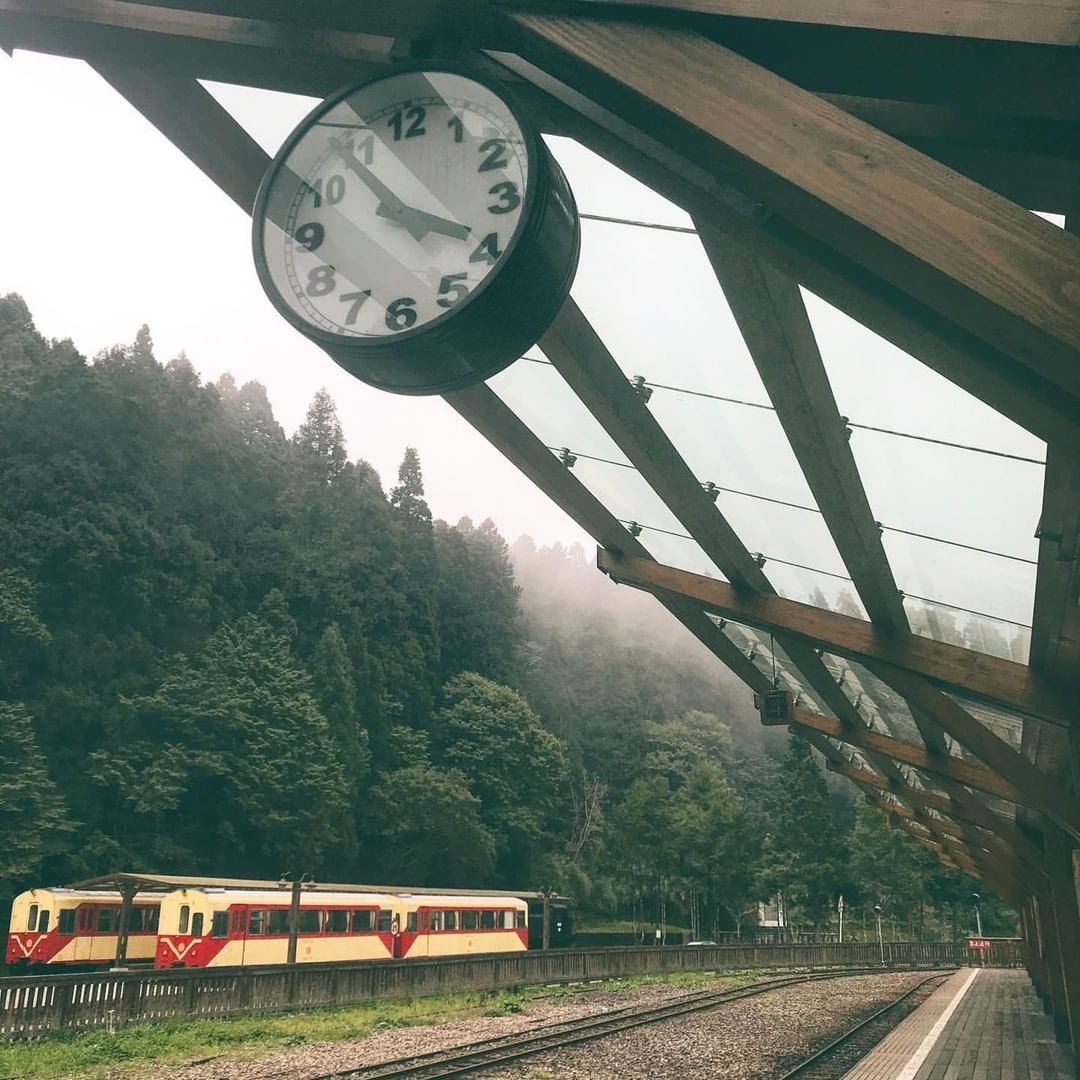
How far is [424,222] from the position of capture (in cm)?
223

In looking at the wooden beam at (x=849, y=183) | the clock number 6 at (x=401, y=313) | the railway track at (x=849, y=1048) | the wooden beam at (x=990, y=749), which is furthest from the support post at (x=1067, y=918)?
the clock number 6 at (x=401, y=313)

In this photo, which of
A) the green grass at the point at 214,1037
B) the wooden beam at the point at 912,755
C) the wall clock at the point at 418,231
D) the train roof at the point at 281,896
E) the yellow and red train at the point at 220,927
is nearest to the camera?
the wall clock at the point at 418,231

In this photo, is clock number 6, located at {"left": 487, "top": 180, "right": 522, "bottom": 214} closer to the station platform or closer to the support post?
the support post

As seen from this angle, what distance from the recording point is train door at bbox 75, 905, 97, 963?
20922 millimetres

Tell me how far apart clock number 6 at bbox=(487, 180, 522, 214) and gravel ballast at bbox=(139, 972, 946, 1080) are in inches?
402

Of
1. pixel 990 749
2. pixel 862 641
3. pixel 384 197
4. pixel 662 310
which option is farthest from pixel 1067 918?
pixel 384 197

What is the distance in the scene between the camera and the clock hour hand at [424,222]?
7.14 feet

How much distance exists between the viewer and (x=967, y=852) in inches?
773

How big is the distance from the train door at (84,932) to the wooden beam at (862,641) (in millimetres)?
18859

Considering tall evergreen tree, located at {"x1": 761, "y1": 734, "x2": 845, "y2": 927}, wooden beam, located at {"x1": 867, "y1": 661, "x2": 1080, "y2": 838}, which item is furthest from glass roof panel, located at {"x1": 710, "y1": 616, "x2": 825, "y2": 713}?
tall evergreen tree, located at {"x1": 761, "y1": 734, "x2": 845, "y2": 927}

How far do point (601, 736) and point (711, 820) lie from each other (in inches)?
817

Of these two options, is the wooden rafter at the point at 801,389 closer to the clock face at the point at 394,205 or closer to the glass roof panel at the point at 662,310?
the glass roof panel at the point at 662,310

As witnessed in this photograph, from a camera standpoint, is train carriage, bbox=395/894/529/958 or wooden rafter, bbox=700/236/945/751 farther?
train carriage, bbox=395/894/529/958

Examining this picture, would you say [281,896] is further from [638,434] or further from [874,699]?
[638,434]
